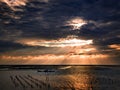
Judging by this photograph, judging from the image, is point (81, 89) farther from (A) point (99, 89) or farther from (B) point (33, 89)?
(B) point (33, 89)

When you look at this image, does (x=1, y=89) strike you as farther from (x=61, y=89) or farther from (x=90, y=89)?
(x=90, y=89)

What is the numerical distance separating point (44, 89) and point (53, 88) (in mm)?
2095

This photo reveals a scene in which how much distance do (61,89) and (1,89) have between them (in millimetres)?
13256

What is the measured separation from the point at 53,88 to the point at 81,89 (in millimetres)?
6460

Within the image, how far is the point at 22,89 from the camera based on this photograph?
62281 millimetres

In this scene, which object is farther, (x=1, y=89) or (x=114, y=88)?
(x=114, y=88)

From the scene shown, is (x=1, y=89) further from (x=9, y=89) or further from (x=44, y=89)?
(x=44, y=89)

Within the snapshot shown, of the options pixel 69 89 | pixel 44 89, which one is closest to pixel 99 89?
pixel 69 89

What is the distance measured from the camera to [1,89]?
5834 centimetres

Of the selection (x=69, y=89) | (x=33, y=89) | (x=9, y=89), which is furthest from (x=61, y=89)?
(x=9, y=89)

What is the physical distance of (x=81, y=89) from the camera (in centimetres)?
6125

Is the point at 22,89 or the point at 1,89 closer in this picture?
the point at 1,89

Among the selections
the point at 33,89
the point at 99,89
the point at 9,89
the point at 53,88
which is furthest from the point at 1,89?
the point at 99,89

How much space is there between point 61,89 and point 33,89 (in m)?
6.40
